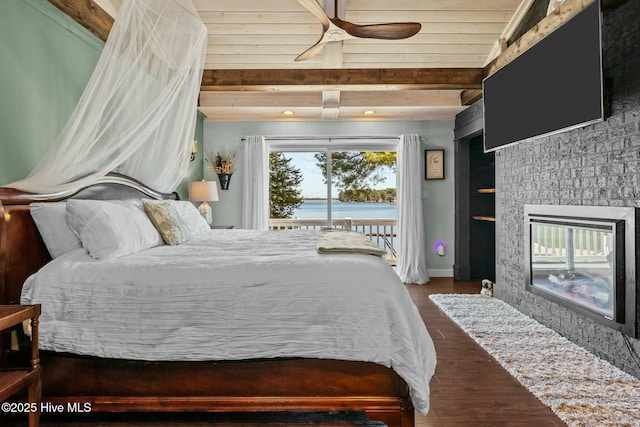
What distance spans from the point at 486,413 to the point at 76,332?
6.36 feet

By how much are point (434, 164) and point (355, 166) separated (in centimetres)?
108

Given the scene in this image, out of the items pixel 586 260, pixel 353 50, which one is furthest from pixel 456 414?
pixel 353 50

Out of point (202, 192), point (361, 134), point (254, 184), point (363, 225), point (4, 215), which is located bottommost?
point (363, 225)

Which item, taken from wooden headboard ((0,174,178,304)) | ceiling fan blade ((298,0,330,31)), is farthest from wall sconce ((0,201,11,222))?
ceiling fan blade ((298,0,330,31))

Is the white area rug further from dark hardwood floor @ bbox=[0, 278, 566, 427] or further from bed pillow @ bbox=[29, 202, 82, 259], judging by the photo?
bed pillow @ bbox=[29, 202, 82, 259]

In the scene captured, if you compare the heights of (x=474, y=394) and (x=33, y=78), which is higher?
(x=33, y=78)

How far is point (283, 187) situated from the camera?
19.5 feet

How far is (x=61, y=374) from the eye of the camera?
6.12 ft

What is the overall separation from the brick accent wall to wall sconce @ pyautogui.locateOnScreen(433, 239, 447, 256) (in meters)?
1.71

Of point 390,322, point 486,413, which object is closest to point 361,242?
point 390,322

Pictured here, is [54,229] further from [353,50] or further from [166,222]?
[353,50]

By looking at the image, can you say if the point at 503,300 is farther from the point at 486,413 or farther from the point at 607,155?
the point at 486,413

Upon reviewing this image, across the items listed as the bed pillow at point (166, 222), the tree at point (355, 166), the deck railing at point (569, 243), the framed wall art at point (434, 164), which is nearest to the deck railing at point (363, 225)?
the tree at point (355, 166)

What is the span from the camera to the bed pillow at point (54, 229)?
209 cm
